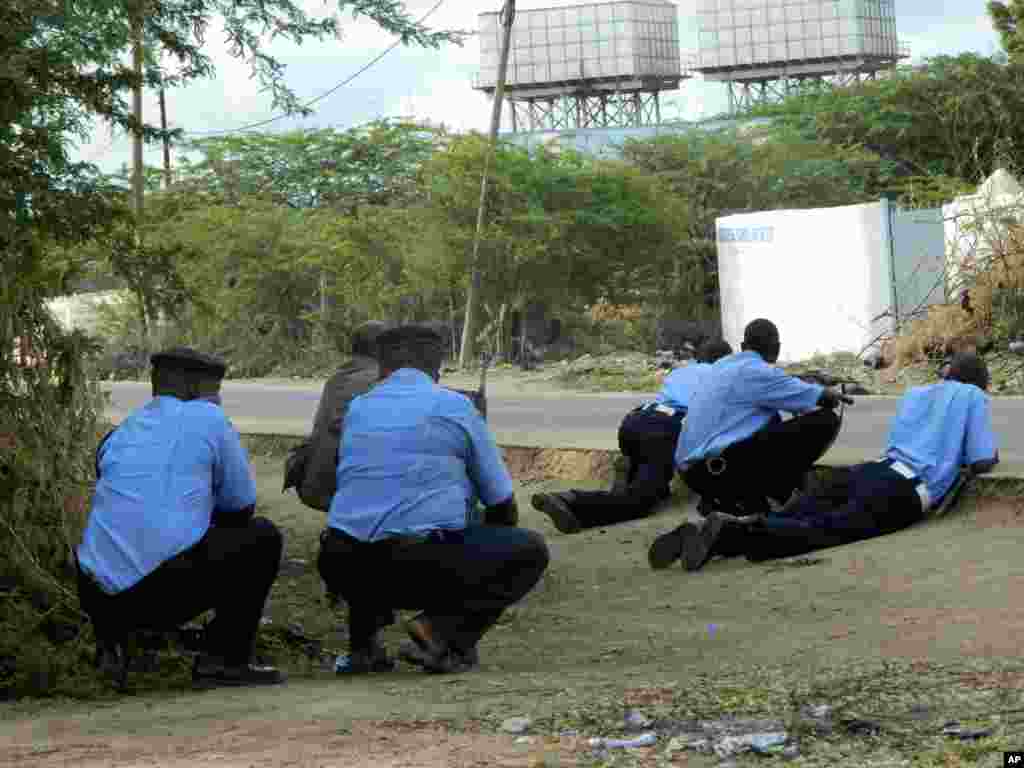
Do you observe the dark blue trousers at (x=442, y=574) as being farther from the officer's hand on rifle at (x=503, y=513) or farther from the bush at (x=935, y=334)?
the bush at (x=935, y=334)

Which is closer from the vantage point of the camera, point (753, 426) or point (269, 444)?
point (753, 426)

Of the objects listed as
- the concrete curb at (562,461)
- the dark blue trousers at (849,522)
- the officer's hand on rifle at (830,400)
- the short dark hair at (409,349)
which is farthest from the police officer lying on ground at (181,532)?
the concrete curb at (562,461)

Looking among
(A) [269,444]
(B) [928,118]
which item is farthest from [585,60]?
(A) [269,444]

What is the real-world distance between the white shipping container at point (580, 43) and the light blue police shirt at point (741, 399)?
226ft

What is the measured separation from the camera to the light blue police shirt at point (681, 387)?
1135cm

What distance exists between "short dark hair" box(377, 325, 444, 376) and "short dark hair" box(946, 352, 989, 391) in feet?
11.1

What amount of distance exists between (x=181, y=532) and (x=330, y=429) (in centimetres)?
225

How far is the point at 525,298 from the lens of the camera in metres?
33.6

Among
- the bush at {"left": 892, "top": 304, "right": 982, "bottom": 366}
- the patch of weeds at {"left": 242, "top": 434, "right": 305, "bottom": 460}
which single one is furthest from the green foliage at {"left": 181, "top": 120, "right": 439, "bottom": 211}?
the patch of weeds at {"left": 242, "top": 434, "right": 305, "bottom": 460}

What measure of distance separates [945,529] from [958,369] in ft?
2.69

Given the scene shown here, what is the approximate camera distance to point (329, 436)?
9133mm

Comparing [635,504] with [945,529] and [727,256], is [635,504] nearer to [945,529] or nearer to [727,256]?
[945,529]

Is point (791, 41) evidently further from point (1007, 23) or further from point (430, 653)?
point (430, 653)

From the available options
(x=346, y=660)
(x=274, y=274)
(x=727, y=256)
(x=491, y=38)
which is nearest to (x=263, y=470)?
(x=346, y=660)
